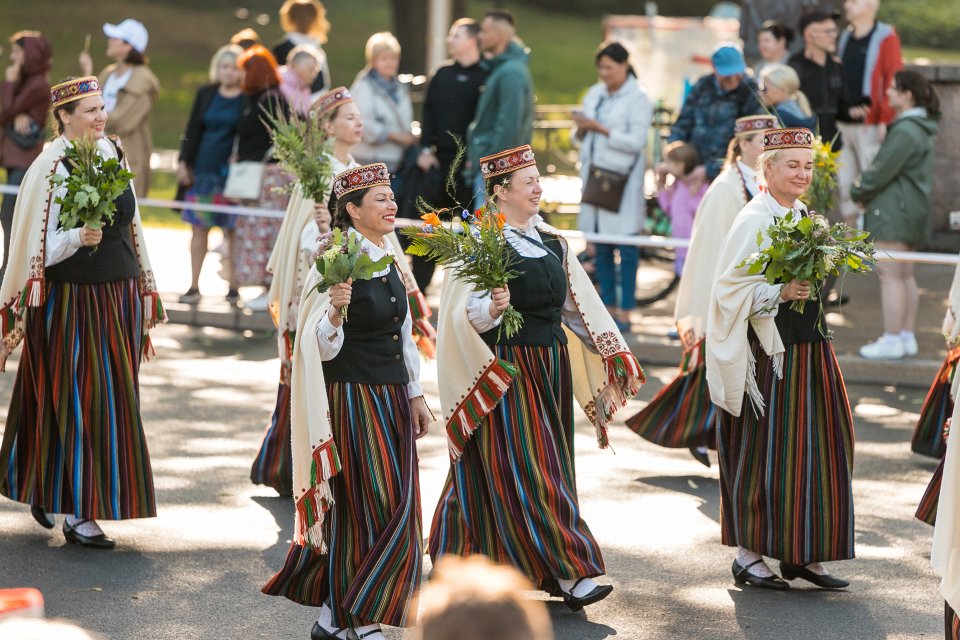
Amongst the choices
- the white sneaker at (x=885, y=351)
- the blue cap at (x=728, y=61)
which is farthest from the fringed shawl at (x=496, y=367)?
the blue cap at (x=728, y=61)

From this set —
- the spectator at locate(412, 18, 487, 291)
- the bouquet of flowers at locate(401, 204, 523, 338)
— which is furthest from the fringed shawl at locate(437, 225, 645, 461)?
the spectator at locate(412, 18, 487, 291)

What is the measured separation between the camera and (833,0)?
15062 millimetres

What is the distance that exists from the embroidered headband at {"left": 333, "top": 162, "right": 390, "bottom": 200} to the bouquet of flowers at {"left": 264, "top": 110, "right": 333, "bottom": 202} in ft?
5.76

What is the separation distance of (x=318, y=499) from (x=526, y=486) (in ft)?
3.12

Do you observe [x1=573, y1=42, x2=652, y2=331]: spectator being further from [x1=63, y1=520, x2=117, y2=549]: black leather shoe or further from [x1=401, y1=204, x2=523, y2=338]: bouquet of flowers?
[x1=401, y1=204, x2=523, y2=338]: bouquet of flowers

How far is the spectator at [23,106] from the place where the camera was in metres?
13.3

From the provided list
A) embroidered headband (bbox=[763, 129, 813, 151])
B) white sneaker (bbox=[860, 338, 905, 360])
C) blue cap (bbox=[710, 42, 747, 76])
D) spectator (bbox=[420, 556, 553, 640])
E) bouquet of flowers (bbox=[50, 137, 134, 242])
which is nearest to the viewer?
spectator (bbox=[420, 556, 553, 640])

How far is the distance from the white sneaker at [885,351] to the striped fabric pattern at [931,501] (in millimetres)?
4054

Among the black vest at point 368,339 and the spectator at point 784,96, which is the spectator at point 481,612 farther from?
the spectator at point 784,96

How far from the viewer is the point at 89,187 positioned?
23.2 feet

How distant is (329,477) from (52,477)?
1.95 m

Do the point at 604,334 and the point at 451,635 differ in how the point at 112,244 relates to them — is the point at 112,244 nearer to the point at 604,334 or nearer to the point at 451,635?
the point at 604,334

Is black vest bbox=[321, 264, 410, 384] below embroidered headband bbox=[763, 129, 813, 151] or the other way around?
below

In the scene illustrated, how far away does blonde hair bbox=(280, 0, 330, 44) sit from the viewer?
45.7ft
